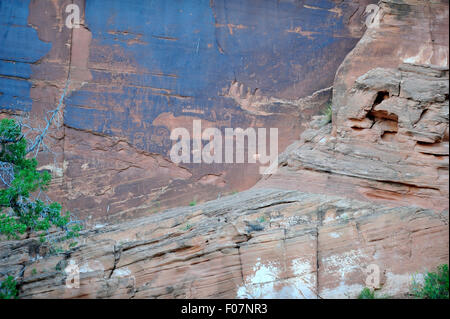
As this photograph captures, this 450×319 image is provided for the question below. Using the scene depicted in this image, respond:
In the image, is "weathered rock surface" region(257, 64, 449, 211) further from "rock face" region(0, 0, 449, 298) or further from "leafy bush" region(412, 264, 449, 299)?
"leafy bush" region(412, 264, 449, 299)

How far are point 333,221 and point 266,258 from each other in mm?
1240

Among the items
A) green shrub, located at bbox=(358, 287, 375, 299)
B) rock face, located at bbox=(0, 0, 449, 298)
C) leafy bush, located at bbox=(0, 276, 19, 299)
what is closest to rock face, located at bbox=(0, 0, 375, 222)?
rock face, located at bbox=(0, 0, 449, 298)

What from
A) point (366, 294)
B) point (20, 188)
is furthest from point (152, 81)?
point (366, 294)

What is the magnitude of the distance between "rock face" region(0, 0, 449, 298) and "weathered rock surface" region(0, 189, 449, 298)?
0.05 feet

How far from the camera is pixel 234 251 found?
733 centimetres

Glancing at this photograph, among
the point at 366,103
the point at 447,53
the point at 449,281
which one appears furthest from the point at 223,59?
the point at 449,281

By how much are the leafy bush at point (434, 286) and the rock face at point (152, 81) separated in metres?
4.18

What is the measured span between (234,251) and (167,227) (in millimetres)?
1499

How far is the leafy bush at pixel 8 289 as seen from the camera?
6774mm

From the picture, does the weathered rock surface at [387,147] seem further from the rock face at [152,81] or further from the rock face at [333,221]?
the rock face at [152,81]

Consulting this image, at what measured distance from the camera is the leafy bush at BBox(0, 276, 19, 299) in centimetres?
677

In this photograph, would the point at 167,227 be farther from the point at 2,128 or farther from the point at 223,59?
the point at 223,59

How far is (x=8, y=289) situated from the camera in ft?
22.6

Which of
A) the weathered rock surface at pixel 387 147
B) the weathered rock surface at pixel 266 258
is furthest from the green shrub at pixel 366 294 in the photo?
the weathered rock surface at pixel 387 147
